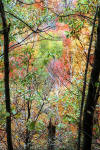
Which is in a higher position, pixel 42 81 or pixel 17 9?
pixel 17 9

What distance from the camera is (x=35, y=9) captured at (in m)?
3.31

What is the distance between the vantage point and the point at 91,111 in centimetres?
183

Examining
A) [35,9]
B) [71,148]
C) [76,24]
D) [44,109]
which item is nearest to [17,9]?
[35,9]

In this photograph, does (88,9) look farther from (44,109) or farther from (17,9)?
(44,109)

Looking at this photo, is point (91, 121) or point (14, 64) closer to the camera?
point (91, 121)

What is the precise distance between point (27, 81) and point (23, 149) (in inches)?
105

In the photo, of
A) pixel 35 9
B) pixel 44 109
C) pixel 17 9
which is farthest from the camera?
pixel 44 109

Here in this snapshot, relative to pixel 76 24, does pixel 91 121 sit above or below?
below

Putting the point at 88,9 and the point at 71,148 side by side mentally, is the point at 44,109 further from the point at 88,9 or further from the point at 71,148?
the point at 88,9

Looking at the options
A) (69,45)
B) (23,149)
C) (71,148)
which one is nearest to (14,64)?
(23,149)

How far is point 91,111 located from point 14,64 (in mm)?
2056

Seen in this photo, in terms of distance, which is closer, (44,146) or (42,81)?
(42,81)

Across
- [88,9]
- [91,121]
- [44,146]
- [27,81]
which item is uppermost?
[88,9]

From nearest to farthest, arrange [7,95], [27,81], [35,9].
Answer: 1. [7,95]
2. [35,9]
3. [27,81]
